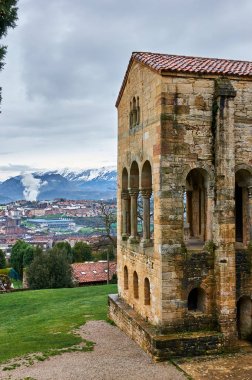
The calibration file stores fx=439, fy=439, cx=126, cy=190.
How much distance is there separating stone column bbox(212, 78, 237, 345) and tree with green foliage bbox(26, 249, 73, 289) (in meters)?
32.3

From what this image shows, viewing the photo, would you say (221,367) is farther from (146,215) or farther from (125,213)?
(125,213)

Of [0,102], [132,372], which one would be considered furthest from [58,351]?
[0,102]

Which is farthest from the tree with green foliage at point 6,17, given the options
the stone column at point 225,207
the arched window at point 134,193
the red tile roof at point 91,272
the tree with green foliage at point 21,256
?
the tree with green foliage at point 21,256

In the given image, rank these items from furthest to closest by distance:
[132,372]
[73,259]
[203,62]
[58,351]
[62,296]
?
[73,259] < [62,296] < [203,62] < [58,351] < [132,372]

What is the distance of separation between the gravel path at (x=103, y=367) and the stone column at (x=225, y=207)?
2.80 metres

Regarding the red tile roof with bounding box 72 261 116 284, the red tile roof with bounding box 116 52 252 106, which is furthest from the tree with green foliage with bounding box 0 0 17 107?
the red tile roof with bounding box 72 261 116 284

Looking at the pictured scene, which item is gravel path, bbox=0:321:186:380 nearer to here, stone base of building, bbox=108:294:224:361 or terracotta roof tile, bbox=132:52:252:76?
stone base of building, bbox=108:294:224:361

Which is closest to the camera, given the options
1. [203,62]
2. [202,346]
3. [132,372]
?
[132,372]

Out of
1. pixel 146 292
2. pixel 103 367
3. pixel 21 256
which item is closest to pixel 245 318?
pixel 146 292

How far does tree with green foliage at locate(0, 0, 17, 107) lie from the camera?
33.4 feet

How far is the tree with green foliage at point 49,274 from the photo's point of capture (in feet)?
148

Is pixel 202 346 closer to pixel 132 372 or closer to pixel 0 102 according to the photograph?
pixel 132 372

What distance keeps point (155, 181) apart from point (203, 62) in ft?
17.2

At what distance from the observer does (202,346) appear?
46.9 feet
